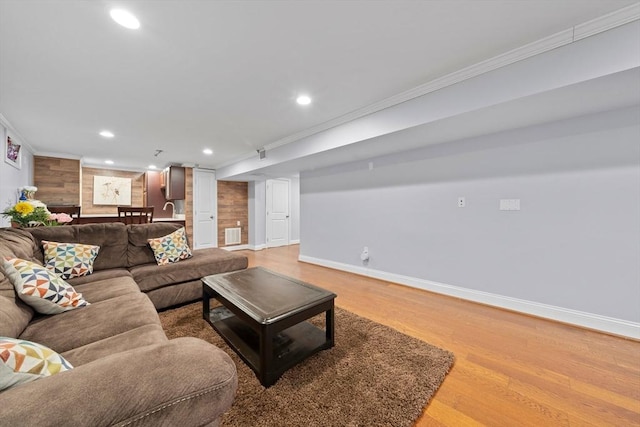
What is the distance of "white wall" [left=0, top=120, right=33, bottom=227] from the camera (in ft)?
9.89

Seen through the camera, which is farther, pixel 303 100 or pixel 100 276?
A: pixel 303 100

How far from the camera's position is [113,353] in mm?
1144

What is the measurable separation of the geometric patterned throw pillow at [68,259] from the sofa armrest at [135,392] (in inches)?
83.9

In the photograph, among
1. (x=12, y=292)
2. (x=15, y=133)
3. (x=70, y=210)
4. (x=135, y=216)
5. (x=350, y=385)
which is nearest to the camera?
(x=12, y=292)

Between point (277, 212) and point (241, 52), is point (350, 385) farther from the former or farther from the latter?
point (277, 212)

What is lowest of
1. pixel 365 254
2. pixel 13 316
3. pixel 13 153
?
pixel 365 254

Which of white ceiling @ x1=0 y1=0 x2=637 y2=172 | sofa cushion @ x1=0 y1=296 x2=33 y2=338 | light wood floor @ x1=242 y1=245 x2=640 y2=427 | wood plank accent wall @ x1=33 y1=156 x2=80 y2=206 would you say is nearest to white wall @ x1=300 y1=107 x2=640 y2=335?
light wood floor @ x1=242 y1=245 x2=640 y2=427

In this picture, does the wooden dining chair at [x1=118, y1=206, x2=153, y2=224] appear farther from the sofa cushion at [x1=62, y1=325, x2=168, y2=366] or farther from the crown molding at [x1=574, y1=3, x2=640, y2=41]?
the crown molding at [x1=574, y1=3, x2=640, y2=41]

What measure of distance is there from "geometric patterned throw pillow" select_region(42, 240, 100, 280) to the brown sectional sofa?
0.08 meters

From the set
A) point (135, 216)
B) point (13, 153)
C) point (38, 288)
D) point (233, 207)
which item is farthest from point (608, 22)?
point (233, 207)

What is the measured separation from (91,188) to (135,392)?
7.35m

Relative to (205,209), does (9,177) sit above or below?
above

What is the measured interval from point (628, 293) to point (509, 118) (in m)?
1.85

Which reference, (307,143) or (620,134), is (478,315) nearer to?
(620,134)
